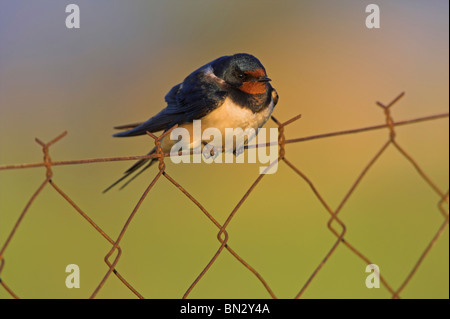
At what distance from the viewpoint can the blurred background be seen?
4922 millimetres

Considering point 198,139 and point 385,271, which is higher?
point 198,139

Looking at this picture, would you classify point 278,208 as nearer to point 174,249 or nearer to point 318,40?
point 174,249

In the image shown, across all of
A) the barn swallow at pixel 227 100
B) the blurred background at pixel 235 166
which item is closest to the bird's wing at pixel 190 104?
the barn swallow at pixel 227 100

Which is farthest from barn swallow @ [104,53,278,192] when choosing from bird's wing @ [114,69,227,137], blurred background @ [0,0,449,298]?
blurred background @ [0,0,449,298]

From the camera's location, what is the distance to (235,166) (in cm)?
725

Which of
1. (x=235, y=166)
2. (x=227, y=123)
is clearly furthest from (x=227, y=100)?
(x=235, y=166)

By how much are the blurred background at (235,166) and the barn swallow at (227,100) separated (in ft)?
6.91

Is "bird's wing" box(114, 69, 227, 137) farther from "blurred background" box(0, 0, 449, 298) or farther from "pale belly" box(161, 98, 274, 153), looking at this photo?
"blurred background" box(0, 0, 449, 298)

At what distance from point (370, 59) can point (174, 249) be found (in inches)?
176

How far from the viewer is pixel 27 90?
28.2 ft

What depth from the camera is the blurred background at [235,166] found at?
4922 millimetres

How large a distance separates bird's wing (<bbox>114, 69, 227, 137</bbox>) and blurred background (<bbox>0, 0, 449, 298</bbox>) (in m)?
2.08

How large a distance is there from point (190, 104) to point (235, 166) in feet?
15.6

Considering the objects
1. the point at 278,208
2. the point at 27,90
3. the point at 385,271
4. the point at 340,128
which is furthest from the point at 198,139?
the point at 27,90
